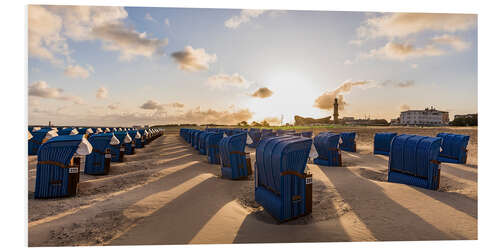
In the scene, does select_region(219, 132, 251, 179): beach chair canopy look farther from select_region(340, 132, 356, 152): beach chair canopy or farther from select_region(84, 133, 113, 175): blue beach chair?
select_region(340, 132, 356, 152): beach chair canopy

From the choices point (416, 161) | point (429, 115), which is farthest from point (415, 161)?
point (429, 115)

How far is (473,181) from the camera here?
32.9ft

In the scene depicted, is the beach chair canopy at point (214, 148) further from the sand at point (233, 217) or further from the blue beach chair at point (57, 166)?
the blue beach chair at point (57, 166)

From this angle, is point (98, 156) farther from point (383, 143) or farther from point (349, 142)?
point (383, 143)

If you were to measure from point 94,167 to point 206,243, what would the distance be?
34.0ft

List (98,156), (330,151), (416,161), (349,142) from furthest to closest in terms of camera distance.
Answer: (349,142)
(330,151)
(98,156)
(416,161)

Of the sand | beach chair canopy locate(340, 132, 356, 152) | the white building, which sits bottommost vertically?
the sand

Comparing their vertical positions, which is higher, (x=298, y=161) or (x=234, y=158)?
(x=298, y=161)

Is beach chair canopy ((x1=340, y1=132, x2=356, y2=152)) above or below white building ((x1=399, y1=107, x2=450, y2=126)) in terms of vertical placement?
below

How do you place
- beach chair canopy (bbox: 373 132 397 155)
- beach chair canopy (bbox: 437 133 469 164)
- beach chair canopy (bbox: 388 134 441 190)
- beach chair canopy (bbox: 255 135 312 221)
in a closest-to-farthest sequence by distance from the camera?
beach chair canopy (bbox: 255 135 312 221) < beach chair canopy (bbox: 388 134 441 190) < beach chair canopy (bbox: 437 133 469 164) < beach chair canopy (bbox: 373 132 397 155)

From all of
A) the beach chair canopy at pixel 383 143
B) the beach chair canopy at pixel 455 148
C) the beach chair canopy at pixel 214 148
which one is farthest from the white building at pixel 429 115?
the beach chair canopy at pixel 214 148

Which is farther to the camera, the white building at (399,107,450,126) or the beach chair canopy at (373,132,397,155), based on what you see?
the beach chair canopy at (373,132,397,155)

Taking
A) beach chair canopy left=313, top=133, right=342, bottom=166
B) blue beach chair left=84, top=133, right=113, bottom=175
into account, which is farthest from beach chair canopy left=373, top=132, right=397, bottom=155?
blue beach chair left=84, top=133, right=113, bottom=175

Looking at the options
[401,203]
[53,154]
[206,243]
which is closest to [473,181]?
[401,203]
